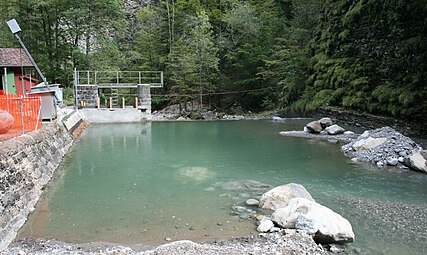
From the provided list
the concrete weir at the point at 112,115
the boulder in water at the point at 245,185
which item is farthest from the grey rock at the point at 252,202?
the concrete weir at the point at 112,115

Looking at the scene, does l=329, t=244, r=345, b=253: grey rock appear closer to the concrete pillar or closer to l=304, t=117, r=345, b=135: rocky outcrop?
l=304, t=117, r=345, b=135: rocky outcrop

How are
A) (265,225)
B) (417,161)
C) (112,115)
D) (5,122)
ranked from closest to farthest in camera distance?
(265,225)
(5,122)
(417,161)
(112,115)

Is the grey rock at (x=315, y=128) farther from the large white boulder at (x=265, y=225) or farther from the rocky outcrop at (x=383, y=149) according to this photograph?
the large white boulder at (x=265, y=225)

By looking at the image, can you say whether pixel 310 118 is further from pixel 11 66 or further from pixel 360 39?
pixel 11 66

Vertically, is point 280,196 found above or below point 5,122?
below

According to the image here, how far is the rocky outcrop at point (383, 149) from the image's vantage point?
10.7 m

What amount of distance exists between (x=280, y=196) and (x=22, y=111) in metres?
6.75

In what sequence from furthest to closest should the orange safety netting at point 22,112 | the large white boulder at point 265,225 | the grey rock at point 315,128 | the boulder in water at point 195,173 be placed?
the grey rock at point 315,128 → the boulder in water at point 195,173 → the orange safety netting at point 22,112 → the large white boulder at point 265,225

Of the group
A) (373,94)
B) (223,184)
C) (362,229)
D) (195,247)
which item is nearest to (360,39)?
(373,94)

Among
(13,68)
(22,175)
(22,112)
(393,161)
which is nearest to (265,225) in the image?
(22,175)

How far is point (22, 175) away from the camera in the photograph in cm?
743

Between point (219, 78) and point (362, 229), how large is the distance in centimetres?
2314

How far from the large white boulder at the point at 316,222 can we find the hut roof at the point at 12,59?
680 inches

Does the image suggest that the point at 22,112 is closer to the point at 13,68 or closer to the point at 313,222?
the point at 313,222
